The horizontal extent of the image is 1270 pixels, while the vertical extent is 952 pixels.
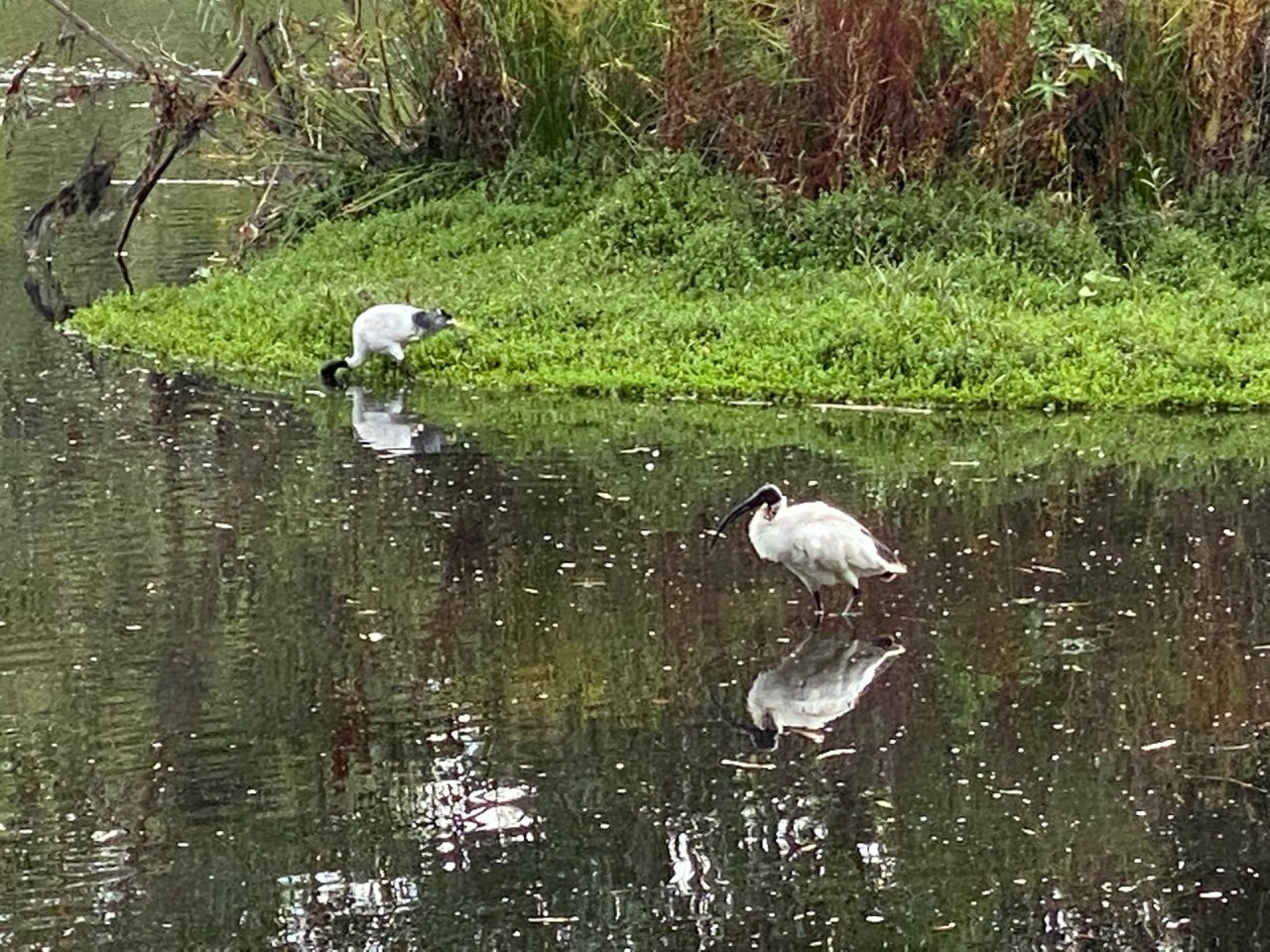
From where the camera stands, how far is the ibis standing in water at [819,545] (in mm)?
8219

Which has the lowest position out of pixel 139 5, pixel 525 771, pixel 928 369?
pixel 139 5

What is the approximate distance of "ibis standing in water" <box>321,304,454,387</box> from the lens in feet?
40.0

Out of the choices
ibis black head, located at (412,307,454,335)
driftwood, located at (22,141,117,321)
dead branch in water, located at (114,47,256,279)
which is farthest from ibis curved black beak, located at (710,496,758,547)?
driftwood, located at (22,141,117,321)

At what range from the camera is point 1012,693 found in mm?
7668

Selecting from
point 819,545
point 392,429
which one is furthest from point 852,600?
point 392,429

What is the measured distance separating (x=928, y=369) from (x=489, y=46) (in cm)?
454

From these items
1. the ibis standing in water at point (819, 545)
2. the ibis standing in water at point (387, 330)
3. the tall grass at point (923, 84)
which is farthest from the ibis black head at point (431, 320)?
the ibis standing in water at point (819, 545)

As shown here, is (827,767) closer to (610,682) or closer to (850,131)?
(610,682)

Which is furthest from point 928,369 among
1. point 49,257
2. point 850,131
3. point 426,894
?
point 49,257

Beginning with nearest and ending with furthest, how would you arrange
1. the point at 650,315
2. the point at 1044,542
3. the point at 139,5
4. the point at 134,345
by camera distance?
the point at 1044,542, the point at 650,315, the point at 134,345, the point at 139,5

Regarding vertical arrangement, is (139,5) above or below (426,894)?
below

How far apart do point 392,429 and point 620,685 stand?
151 inches

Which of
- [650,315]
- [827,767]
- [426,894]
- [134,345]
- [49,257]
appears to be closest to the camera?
[426,894]

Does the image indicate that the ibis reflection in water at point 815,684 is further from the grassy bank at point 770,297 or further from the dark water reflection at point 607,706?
the grassy bank at point 770,297
